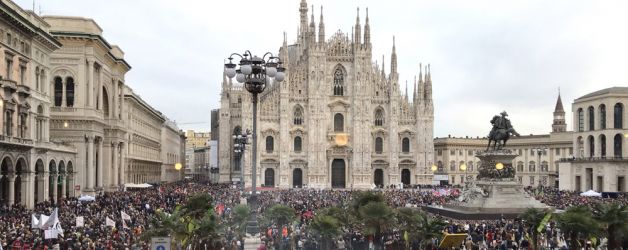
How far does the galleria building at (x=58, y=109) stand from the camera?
37938mm

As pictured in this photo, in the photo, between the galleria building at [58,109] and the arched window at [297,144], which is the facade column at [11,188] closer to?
the galleria building at [58,109]

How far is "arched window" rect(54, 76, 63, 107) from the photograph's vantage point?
2007 inches

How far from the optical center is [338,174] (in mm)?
84062

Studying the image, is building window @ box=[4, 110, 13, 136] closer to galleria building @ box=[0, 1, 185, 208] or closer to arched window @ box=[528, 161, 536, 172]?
galleria building @ box=[0, 1, 185, 208]

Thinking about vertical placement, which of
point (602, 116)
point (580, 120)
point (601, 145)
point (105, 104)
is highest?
point (105, 104)

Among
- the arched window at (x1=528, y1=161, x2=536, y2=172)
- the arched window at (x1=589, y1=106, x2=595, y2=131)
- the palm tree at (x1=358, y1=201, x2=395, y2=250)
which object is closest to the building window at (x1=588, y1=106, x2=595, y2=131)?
the arched window at (x1=589, y1=106, x2=595, y2=131)

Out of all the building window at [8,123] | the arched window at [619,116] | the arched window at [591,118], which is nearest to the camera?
the building window at [8,123]

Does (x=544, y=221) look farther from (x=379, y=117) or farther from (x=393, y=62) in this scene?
(x=379, y=117)

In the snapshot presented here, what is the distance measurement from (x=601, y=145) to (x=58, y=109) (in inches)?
2145

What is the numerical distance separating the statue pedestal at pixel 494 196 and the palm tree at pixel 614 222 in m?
14.6

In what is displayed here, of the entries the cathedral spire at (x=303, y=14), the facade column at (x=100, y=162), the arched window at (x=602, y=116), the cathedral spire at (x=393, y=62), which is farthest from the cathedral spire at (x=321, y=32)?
the facade column at (x=100, y=162)

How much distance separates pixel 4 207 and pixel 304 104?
165 feet

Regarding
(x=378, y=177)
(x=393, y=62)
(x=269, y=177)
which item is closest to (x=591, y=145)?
(x=393, y=62)

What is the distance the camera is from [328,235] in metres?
22.8
